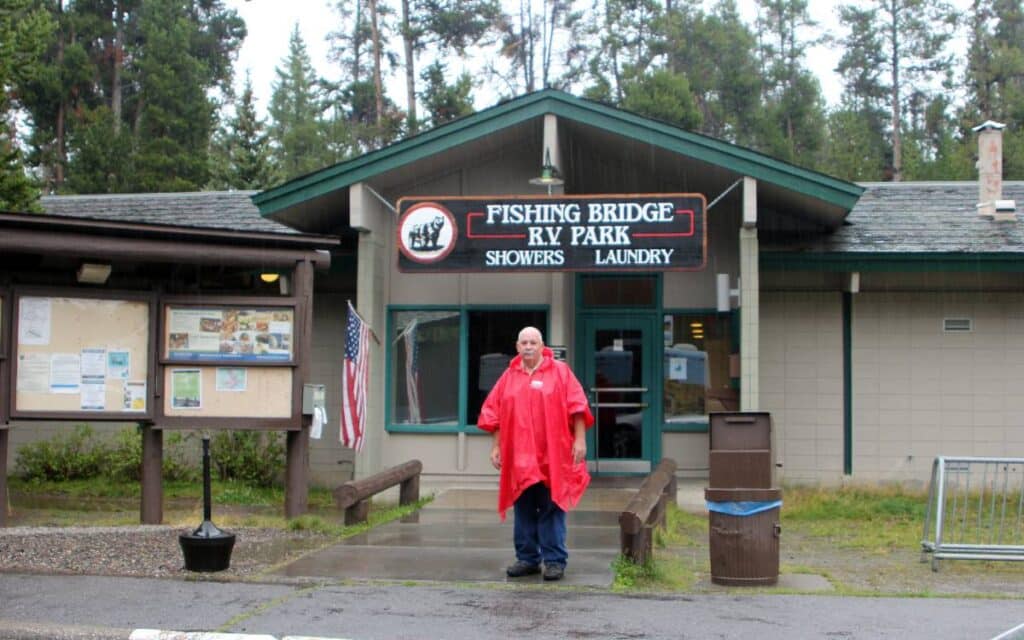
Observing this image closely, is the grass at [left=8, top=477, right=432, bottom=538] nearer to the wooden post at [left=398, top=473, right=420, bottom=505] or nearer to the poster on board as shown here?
the wooden post at [left=398, top=473, right=420, bottom=505]

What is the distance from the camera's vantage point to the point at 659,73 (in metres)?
38.9

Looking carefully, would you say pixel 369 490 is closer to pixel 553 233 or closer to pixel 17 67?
pixel 553 233

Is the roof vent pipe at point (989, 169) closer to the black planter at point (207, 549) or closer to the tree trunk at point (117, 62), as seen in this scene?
the black planter at point (207, 549)

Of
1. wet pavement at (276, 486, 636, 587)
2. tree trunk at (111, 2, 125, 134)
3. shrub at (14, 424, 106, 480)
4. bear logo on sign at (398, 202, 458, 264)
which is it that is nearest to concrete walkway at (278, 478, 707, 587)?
wet pavement at (276, 486, 636, 587)

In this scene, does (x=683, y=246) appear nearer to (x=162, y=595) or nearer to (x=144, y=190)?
(x=162, y=595)

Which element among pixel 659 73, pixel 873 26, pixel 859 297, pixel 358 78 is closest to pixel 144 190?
pixel 358 78

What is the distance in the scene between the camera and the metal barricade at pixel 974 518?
1032 cm

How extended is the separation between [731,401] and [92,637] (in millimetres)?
10401

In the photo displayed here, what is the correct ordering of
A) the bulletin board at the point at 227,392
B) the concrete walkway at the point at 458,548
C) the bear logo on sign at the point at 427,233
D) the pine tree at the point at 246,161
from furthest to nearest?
the pine tree at the point at 246,161 → the bear logo on sign at the point at 427,233 → the bulletin board at the point at 227,392 → the concrete walkway at the point at 458,548

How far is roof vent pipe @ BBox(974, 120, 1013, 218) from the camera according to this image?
16.9 meters

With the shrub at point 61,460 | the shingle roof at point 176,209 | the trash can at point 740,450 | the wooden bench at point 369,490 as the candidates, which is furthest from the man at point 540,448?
the shrub at point 61,460

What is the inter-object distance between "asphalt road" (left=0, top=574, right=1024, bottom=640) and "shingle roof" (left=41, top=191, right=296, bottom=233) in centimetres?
946

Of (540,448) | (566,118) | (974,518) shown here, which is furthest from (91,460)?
(974,518)

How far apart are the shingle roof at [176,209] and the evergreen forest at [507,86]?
14.5 m
